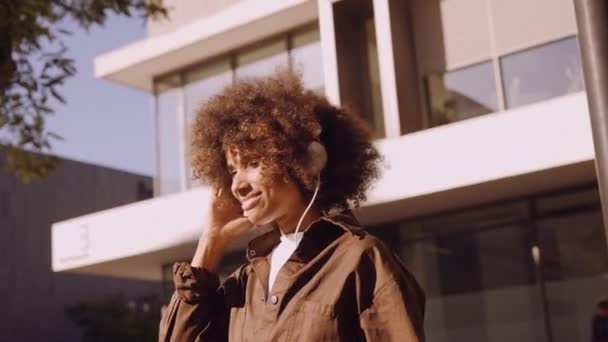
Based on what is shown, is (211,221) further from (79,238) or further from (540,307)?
(79,238)

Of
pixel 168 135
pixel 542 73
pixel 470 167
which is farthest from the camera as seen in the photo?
pixel 168 135

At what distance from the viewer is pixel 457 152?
38.8 ft

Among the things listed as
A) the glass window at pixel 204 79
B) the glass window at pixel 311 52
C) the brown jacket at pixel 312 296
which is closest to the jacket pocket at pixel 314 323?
the brown jacket at pixel 312 296

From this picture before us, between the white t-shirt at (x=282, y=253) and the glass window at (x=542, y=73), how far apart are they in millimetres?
10703

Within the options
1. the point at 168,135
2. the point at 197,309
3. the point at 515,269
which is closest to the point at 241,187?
the point at 197,309

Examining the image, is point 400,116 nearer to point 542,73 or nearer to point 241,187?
point 542,73

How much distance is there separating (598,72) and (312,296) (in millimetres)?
762

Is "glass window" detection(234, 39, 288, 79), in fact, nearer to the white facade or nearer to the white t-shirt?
the white facade

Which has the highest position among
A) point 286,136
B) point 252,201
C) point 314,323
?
point 286,136

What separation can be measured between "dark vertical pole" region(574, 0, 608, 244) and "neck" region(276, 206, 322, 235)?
2.27 feet

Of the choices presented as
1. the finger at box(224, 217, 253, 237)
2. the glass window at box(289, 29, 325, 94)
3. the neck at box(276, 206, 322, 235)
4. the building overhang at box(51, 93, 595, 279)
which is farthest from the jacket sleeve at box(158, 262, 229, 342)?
the glass window at box(289, 29, 325, 94)

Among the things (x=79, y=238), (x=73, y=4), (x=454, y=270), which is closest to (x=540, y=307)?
(x=454, y=270)

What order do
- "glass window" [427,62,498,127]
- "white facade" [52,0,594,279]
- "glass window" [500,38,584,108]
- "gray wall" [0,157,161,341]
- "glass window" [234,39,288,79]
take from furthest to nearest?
"gray wall" [0,157,161,341], "glass window" [234,39,288,79], "glass window" [427,62,498,127], "glass window" [500,38,584,108], "white facade" [52,0,594,279]

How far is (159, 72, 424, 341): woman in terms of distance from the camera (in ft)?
7.26
